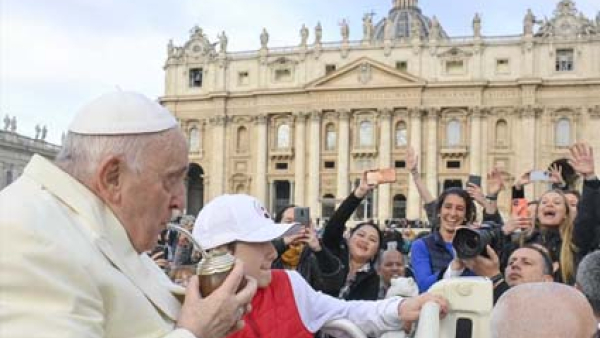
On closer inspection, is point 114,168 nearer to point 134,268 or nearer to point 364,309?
point 134,268

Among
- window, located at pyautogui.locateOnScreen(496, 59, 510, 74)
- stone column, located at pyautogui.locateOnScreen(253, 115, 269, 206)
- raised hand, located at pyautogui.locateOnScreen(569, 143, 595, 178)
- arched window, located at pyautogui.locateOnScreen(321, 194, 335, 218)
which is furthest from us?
stone column, located at pyautogui.locateOnScreen(253, 115, 269, 206)

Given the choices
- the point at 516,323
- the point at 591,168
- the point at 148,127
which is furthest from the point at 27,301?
the point at 591,168

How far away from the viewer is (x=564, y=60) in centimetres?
4200

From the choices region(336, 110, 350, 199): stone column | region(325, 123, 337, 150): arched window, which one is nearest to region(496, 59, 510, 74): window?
region(336, 110, 350, 199): stone column

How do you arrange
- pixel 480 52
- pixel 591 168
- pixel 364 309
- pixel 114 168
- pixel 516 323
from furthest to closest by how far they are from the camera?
1. pixel 480 52
2. pixel 591 168
3. pixel 364 309
4. pixel 516 323
5. pixel 114 168

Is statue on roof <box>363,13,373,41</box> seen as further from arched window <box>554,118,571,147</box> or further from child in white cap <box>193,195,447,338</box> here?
child in white cap <box>193,195,447,338</box>

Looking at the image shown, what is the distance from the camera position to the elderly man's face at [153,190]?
1645 mm

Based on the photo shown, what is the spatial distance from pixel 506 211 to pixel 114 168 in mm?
40730

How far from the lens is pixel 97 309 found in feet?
4.80

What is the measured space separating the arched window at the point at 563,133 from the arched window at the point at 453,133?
5908mm

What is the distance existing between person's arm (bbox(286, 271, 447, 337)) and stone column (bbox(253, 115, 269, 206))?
4299cm

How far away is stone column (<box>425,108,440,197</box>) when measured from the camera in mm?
42812

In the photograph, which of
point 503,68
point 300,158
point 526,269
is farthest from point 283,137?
point 526,269

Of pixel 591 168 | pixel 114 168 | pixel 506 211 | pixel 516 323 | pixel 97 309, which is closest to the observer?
pixel 97 309
